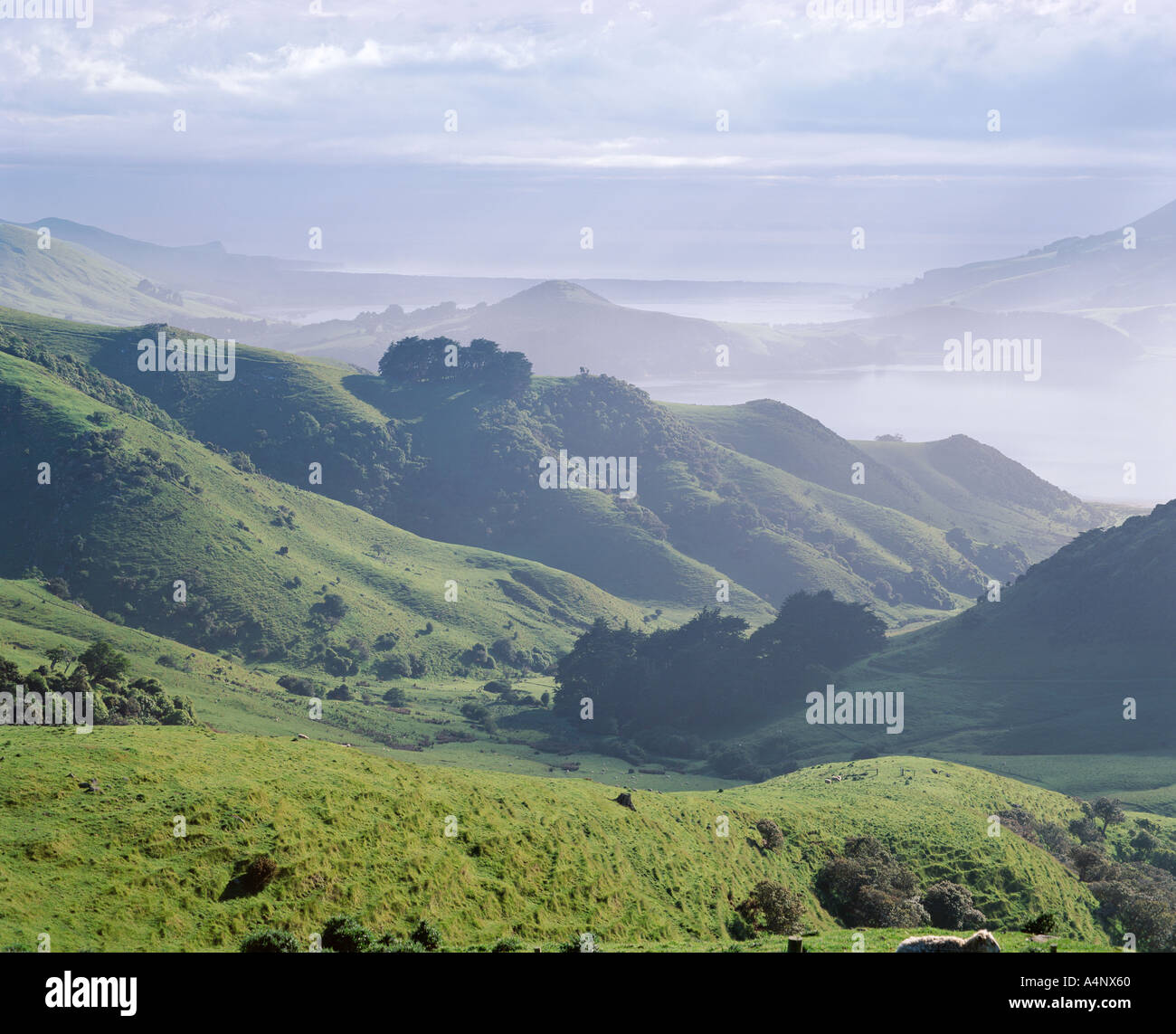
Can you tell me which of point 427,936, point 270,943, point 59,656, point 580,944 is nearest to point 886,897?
point 580,944

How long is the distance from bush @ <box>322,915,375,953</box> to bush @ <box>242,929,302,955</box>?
3.92 feet

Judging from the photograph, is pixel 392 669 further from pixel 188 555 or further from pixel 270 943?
pixel 270 943

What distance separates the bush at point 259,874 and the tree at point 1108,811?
8489 cm

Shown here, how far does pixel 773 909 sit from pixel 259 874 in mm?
29057

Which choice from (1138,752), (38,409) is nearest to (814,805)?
(1138,752)

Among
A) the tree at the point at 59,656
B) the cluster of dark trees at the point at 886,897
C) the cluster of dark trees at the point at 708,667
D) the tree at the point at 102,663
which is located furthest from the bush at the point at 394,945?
the cluster of dark trees at the point at 708,667

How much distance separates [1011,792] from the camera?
323ft

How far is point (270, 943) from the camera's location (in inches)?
1368

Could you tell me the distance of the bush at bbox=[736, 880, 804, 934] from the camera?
176 ft

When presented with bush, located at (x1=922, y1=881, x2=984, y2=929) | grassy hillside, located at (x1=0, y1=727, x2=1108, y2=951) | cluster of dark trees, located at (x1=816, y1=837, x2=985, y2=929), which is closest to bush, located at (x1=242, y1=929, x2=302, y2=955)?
grassy hillside, located at (x1=0, y1=727, x2=1108, y2=951)

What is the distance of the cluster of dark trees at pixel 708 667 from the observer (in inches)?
6270

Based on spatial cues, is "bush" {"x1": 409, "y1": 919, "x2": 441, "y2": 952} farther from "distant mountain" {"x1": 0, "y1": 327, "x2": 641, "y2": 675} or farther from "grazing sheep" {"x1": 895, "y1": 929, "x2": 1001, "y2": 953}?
"distant mountain" {"x1": 0, "y1": 327, "x2": 641, "y2": 675}
